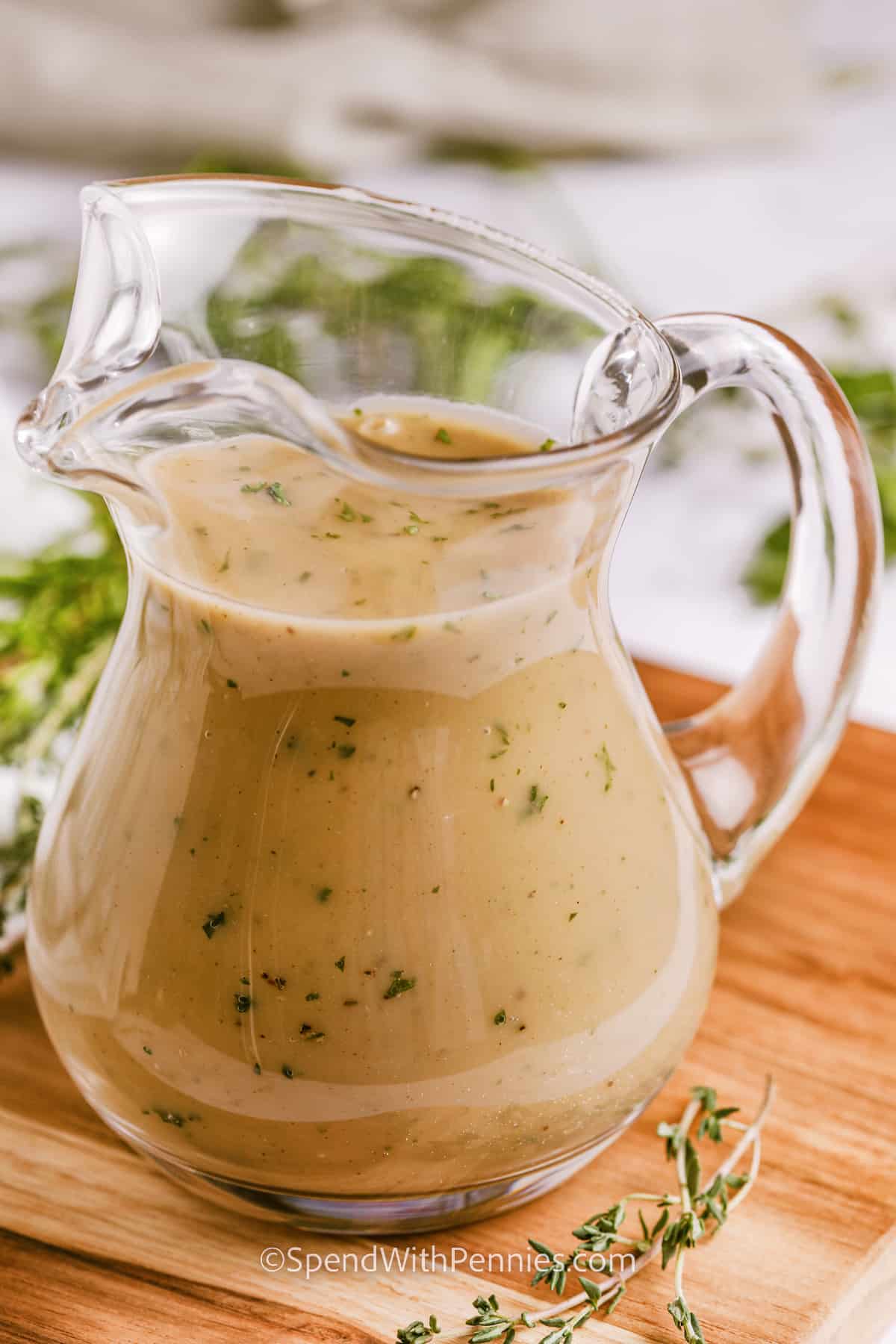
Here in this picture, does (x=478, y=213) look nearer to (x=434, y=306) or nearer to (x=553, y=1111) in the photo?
(x=434, y=306)

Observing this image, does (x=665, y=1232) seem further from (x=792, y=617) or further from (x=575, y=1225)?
(x=792, y=617)

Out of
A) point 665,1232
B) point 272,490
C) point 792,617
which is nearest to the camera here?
point 272,490

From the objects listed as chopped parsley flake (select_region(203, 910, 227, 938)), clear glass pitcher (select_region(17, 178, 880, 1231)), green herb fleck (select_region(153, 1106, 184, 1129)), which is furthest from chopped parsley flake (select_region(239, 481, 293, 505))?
green herb fleck (select_region(153, 1106, 184, 1129))

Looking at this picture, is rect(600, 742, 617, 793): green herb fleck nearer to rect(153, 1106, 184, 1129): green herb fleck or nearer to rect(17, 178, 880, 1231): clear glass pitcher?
rect(17, 178, 880, 1231): clear glass pitcher

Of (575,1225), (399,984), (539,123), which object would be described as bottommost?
(539,123)

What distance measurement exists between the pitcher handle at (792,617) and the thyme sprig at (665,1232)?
5.3 inches

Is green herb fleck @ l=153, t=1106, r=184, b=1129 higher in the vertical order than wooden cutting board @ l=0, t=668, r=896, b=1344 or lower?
higher

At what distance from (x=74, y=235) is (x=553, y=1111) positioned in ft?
7.54

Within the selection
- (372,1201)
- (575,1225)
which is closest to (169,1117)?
(372,1201)

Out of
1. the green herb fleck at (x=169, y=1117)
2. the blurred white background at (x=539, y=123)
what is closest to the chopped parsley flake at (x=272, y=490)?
the green herb fleck at (x=169, y=1117)

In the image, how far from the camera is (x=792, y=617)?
0.91m

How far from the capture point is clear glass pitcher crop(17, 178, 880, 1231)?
68 centimetres

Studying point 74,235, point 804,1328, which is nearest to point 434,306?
point 804,1328

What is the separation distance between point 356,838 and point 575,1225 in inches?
10.9
